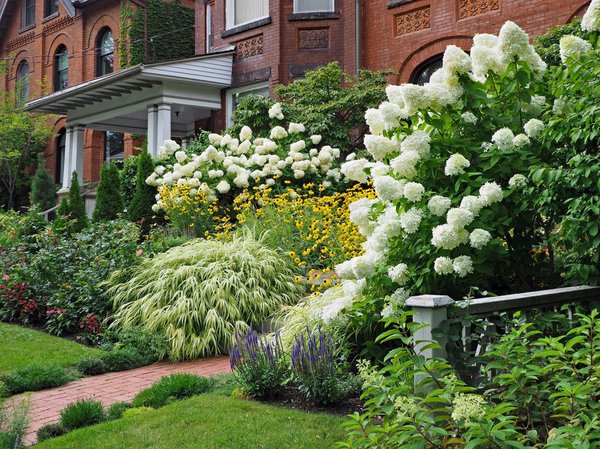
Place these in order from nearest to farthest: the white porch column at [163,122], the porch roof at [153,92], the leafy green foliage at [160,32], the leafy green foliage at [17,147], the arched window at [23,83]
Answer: the porch roof at [153,92] < the white porch column at [163,122] < the leafy green foliage at [160,32] < the leafy green foliage at [17,147] < the arched window at [23,83]

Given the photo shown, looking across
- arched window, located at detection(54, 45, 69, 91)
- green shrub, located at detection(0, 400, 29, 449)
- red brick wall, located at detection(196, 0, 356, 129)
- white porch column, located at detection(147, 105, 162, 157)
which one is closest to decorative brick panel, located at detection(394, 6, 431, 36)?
red brick wall, located at detection(196, 0, 356, 129)

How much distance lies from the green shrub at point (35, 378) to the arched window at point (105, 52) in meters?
21.1

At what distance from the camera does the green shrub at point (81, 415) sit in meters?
4.97

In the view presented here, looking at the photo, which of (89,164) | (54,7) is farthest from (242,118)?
(54,7)

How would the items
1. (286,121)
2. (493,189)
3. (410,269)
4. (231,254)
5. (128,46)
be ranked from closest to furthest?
1. (493,189)
2. (410,269)
3. (231,254)
4. (286,121)
5. (128,46)

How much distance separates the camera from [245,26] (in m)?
18.1

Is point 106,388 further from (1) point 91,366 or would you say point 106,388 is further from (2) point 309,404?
(2) point 309,404

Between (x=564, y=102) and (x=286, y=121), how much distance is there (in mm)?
10478

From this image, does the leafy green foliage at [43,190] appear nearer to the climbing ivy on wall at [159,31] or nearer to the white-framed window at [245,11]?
the climbing ivy on wall at [159,31]

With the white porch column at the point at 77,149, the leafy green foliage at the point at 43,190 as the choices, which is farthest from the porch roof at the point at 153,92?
the leafy green foliage at the point at 43,190

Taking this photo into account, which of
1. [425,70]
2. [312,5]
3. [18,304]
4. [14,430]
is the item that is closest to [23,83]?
[312,5]

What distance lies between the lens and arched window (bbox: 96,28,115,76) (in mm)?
25716

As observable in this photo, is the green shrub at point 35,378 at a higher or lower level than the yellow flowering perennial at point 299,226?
lower

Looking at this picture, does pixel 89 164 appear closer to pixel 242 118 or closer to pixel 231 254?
pixel 242 118
